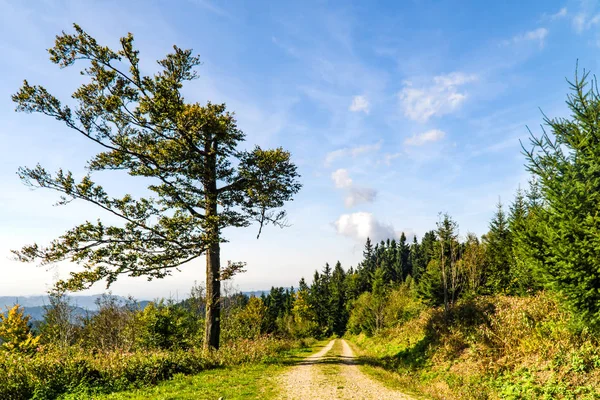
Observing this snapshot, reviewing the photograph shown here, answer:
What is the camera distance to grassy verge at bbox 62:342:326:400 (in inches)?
360

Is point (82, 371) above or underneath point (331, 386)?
above

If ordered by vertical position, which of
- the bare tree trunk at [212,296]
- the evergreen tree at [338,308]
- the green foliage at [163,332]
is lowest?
the evergreen tree at [338,308]

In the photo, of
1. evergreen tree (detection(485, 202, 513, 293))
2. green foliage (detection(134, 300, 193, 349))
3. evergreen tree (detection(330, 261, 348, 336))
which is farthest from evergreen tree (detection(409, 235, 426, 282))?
green foliage (detection(134, 300, 193, 349))

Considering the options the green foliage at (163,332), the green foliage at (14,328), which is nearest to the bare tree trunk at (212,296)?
the green foliage at (163,332)

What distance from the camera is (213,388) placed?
10.0 metres

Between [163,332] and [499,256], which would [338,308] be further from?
[163,332]

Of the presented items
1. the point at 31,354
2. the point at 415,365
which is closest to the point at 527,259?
the point at 415,365

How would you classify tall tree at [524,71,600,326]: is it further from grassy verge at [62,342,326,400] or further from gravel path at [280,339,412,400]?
grassy verge at [62,342,326,400]

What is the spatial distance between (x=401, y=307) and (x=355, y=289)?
187ft

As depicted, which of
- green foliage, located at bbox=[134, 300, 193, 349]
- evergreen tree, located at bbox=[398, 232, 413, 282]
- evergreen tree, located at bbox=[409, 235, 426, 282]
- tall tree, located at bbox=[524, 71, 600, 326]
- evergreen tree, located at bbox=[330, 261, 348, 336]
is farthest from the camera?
evergreen tree, located at bbox=[398, 232, 413, 282]

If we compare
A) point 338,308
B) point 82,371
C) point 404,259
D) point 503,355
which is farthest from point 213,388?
point 404,259

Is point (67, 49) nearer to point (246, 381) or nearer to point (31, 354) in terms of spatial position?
point (31, 354)

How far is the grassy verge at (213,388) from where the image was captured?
30.0ft

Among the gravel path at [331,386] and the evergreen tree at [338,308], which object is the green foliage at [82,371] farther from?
the evergreen tree at [338,308]
